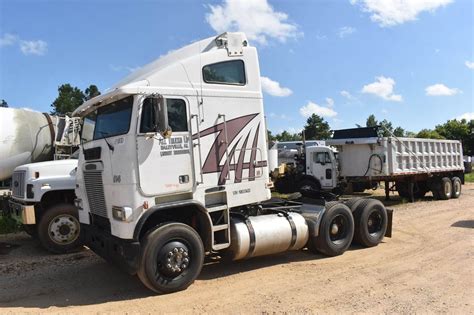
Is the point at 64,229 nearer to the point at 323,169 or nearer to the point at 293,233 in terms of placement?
the point at 293,233

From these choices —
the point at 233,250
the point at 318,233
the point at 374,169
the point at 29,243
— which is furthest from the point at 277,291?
the point at 374,169

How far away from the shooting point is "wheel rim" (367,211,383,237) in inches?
350

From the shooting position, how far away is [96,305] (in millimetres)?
5730

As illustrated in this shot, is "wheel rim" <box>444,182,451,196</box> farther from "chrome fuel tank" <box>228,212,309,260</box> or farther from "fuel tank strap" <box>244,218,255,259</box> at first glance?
"fuel tank strap" <box>244,218,255,259</box>

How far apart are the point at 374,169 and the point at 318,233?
Result: 8.50 metres

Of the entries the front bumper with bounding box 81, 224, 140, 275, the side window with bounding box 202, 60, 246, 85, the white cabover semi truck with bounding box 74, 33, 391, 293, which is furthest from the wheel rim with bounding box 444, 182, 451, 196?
the front bumper with bounding box 81, 224, 140, 275

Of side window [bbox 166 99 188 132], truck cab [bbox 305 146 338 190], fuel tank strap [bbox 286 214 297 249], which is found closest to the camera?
side window [bbox 166 99 188 132]

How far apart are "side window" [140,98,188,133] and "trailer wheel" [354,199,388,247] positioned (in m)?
4.30

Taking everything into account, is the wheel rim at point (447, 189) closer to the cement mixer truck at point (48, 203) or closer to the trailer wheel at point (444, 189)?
the trailer wheel at point (444, 189)

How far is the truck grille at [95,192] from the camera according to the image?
6344mm

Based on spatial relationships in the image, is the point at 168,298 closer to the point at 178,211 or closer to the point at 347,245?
the point at 178,211

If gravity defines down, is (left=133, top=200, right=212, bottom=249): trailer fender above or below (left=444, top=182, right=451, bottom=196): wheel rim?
above

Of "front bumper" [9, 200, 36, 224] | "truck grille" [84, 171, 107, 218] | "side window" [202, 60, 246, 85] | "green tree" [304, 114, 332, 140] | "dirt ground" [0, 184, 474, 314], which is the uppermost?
"green tree" [304, 114, 332, 140]

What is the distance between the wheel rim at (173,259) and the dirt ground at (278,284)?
13.1 inches
